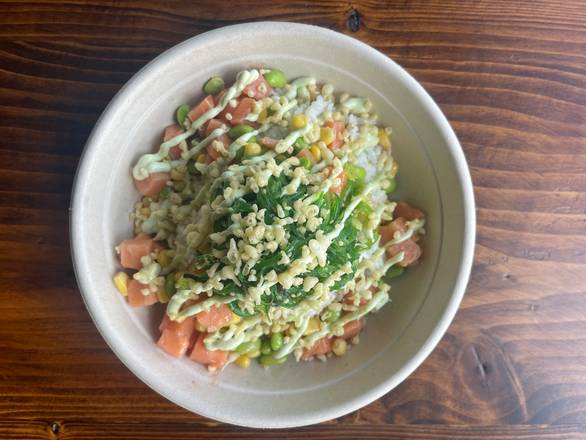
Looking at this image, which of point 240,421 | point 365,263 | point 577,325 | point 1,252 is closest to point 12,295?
point 1,252

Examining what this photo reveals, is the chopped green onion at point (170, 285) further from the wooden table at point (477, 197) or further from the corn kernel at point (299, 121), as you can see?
the corn kernel at point (299, 121)

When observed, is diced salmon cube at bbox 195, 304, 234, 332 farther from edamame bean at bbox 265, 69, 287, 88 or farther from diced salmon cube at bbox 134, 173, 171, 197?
edamame bean at bbox 265, 69, 287, 88

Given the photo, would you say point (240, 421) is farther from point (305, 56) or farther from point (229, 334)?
point (305, 56)

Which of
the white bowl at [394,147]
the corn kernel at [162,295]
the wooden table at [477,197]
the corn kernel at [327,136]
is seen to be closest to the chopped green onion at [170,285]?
the corn kernel at [162,295]

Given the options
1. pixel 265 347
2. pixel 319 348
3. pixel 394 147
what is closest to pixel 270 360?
pixel 265 347

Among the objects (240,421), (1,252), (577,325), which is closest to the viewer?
(240,421)
